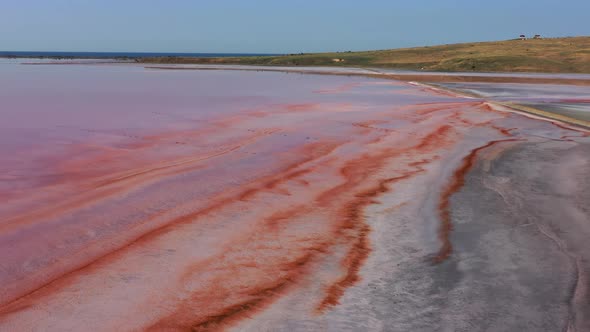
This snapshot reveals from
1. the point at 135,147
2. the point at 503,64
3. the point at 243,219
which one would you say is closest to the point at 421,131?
the point at 135,147

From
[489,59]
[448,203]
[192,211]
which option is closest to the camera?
[192,211]

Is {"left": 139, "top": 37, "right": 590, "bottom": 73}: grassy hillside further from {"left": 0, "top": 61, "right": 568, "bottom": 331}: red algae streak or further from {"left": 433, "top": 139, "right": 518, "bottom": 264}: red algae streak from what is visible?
{"left": 433, "top": 139, "right": 518, "bottom": 264}: red algae streak

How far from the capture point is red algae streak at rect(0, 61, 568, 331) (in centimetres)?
471

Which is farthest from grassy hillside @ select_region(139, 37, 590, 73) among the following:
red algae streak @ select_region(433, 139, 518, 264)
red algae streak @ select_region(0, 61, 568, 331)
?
red algae streak @ select_region(433, 139, 518, 264)

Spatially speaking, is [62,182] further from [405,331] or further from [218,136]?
[405,331]

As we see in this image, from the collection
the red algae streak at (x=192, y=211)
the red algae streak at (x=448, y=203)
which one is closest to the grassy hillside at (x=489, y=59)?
the red algae streak at (x=192, y=211)

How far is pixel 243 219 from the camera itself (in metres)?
6.96

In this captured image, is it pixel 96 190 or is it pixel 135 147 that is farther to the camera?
pixel 135 147

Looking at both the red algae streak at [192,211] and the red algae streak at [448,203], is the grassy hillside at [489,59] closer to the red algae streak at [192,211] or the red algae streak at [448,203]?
the red algae streak at [192,211]

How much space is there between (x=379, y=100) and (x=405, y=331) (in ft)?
67.7

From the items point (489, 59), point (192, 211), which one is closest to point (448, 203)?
point (192, 211)

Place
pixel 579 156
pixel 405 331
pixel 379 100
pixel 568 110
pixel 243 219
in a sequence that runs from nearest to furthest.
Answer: pixel 405 331
pixel 243 219
pixel 579 156
pixel 568 110
pixel 379 100

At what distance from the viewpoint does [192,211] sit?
7219mm

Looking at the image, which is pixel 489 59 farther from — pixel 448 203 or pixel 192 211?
pixel 192 211
